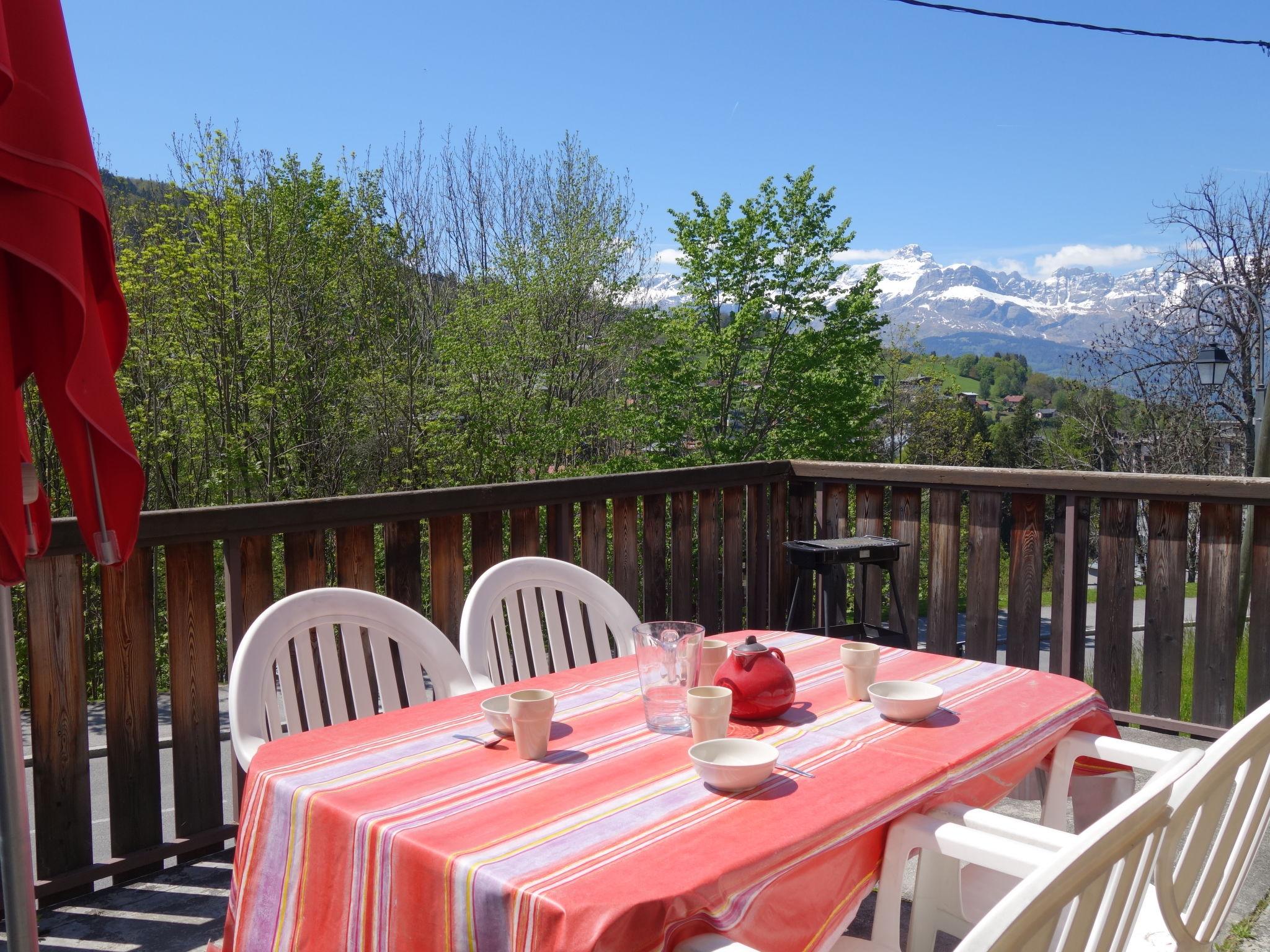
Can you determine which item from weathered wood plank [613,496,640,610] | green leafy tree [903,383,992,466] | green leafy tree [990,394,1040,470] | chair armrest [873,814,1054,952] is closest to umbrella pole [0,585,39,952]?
chair armrest [873,814,1054,952]

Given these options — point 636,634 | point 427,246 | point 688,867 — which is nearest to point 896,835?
point 688,867

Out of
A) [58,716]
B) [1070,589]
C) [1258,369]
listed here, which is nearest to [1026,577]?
[1070,589]

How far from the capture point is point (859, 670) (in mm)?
1762

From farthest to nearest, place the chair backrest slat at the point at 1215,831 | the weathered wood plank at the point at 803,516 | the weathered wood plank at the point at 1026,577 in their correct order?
1. the weathered wood plank at the point at 803,516
2. the weathered wood plank at the point at 1026,577
3. the chair backrest slat at the point at 1215,831

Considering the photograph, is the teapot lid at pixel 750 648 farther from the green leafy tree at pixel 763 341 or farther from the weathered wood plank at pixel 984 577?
the green leafy tree at pixel 763 341

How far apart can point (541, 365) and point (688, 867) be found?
15734 millimetres

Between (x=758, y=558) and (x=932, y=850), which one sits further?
(x=758, y=558)

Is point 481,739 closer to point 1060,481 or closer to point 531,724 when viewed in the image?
Result: point 531,724

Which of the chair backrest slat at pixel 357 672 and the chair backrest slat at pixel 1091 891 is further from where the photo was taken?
the chair backrest slat at pixel 357 672

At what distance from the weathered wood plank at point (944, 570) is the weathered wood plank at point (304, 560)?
7.54 feet

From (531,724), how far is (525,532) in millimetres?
1771

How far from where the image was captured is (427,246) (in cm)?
1802

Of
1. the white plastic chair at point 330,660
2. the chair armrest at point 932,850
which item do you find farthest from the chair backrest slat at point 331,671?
the chair armrest at point 932,850

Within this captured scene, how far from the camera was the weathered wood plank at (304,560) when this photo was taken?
2611 millimetres
